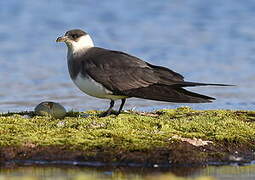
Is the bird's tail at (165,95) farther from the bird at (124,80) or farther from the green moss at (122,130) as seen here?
the green moss at (122,130)

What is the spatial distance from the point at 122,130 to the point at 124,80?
1535mm

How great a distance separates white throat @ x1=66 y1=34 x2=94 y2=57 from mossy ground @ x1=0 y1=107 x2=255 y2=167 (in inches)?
54.6

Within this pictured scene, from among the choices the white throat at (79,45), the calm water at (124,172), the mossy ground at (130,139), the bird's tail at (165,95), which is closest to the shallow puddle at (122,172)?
the calm water at (124,172)

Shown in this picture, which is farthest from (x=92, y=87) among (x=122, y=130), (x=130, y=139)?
(x=130, y=139)

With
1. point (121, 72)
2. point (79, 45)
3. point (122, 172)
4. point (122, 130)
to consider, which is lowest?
point (122, 172)

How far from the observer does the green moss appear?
9438 mm

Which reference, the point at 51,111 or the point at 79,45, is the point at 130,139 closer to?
the point at 51,111

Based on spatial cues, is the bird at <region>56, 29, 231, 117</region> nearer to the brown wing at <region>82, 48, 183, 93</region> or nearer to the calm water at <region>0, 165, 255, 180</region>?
the brown wing at <region>82, 48, 183, 93</region>

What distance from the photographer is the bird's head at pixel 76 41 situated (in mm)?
11945

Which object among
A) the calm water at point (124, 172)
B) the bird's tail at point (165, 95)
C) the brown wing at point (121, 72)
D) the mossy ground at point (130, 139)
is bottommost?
the calm water at point (124, 172)

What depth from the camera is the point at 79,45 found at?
39.3 ft

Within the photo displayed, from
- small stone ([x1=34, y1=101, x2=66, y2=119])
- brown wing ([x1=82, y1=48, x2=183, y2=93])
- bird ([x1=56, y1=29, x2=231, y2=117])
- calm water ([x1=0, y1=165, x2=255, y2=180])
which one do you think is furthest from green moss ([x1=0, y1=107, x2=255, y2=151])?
calm water ([x1=0, y1=165, x2=255, y2=180])

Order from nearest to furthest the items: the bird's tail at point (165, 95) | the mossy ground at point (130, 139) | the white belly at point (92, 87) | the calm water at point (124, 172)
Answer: the calm water at point (124, 172) < the mossy ground at point (130, 139) < the white belly at point (92, 87) < the bird's tail at point (165, 95)

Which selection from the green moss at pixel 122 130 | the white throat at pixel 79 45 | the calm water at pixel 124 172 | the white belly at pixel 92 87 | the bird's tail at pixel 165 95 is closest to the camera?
the calm water at pixel 124 172
